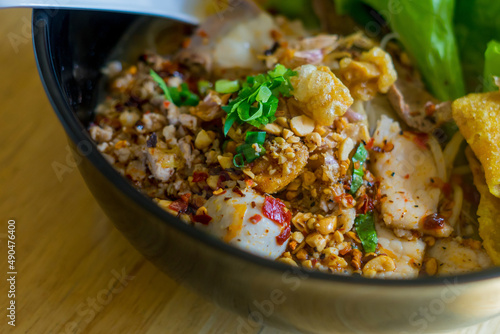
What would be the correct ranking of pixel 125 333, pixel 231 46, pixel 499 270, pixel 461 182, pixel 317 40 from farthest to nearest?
pixel 231 46 < pixel 317 40 < pixel 461 182 < pixel 125 333 < pixel 499 270

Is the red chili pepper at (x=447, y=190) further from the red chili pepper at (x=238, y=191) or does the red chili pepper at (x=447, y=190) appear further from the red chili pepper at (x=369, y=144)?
the red chili pepper at (x=238, y=191)

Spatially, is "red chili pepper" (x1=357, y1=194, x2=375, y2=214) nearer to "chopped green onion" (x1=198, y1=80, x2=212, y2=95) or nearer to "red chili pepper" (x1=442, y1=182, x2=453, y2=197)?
"red chili pepper" (x1=442, y1=182, x2=453, y2=197)

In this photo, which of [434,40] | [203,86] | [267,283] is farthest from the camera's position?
[434,40]

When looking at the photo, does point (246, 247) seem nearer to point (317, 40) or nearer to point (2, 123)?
point (317, 40)

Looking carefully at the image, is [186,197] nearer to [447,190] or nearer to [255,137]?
[255,137]

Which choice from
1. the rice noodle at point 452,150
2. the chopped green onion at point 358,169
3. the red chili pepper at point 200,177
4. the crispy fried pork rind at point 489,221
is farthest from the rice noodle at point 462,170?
the red chili pepper at point 200,177

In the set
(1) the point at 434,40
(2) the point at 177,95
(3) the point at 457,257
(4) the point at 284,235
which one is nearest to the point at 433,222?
(3) the point at 457,257

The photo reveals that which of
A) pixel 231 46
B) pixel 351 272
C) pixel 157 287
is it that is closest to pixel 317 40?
pixel 231 46
